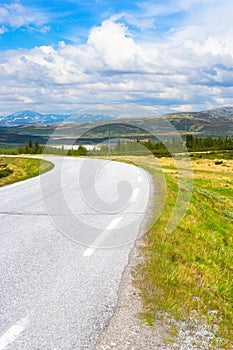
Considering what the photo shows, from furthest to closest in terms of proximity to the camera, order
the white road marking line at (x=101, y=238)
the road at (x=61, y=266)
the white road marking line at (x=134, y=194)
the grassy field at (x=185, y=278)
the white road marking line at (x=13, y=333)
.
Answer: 1. the white road marking line at (x=134, y=194)
2. the white road marking line at (x=101, y=238)
3. the grassy field at (x=185, y=278)
4. the road at (x=61, y=266)
5. the white road marking line at (x=13, y=333)

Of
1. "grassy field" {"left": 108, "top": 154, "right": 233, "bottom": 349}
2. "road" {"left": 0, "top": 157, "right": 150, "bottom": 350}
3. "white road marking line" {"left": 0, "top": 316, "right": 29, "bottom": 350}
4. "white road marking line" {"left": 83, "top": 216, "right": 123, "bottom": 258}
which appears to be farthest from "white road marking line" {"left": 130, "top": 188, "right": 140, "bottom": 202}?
"white road marking line" {"left": 0, "top": 316, "right": 29, "bottom": 350}

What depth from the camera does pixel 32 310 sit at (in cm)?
504

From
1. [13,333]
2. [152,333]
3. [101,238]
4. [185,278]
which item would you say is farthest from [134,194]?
[13,333]

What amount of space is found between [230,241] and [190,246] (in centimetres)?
462

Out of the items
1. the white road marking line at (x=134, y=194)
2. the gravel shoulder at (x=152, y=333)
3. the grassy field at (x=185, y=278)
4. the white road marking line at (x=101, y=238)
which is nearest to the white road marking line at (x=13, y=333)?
the gravel shoulder at (x=152, y=333)

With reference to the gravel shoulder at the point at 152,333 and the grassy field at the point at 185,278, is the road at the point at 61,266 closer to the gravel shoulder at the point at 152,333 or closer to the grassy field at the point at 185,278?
the gravel shoulder at the point at 152,333

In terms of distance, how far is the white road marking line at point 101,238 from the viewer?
789 cm

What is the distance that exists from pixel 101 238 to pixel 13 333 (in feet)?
15.2

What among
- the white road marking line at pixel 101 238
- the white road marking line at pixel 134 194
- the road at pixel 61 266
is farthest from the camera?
the white road marking line at pixel 134 194

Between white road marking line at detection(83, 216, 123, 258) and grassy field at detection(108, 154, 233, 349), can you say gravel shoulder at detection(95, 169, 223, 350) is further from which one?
white road marking line at detection(83, 216, 123, 258)

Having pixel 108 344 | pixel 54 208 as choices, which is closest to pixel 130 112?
pixel 54 208

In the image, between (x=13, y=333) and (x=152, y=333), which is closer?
(x=13, y=333)

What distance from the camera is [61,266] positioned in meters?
6.87

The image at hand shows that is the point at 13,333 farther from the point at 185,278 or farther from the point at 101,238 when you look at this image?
the point at 101,238
